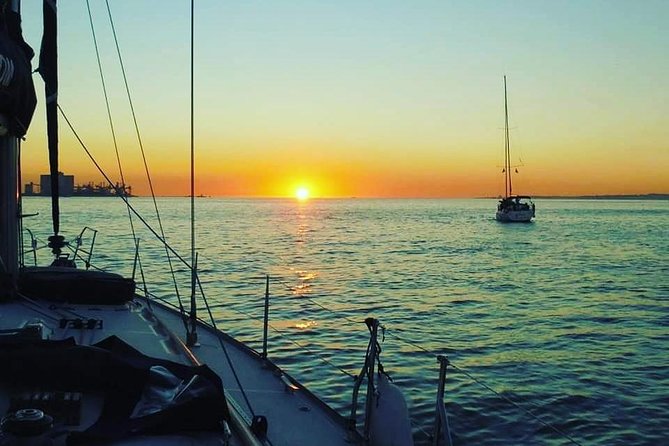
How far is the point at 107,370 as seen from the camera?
3.87 meters

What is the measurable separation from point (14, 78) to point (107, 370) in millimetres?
3398

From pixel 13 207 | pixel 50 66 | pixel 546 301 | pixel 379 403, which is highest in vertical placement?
pixel 50 66

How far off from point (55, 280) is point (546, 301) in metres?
19.5

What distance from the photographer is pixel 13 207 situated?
677 centimetres

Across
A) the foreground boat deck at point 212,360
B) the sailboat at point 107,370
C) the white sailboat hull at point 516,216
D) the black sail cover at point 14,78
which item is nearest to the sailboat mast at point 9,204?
the sailboat at point 107,370

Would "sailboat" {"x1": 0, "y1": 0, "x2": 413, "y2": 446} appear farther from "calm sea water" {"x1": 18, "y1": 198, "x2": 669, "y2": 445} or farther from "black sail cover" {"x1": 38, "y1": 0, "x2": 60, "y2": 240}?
"calm sea water" {"x1": 18, "y1": 198, "x2": 669, "y2": 445}

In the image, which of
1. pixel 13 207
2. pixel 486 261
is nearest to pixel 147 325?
pixel 13 207

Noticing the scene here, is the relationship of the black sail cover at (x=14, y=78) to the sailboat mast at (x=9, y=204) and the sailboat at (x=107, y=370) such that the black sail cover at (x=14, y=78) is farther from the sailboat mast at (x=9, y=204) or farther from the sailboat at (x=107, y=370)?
the sailboat mast at (x=9, y=204)

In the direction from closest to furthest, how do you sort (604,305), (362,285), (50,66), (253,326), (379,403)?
(379,403) < (50,66) < (253,326) < (604,305) < (362,285)

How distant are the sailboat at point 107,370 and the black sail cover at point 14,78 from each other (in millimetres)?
19

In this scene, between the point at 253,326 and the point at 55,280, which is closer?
the point at 55,280

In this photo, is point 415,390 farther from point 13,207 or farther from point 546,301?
point 546,301

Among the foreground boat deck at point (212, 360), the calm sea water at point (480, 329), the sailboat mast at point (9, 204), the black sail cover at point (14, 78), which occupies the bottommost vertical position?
the calm sea water at point (480, 329)

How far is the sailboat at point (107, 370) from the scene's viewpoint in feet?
11.5
